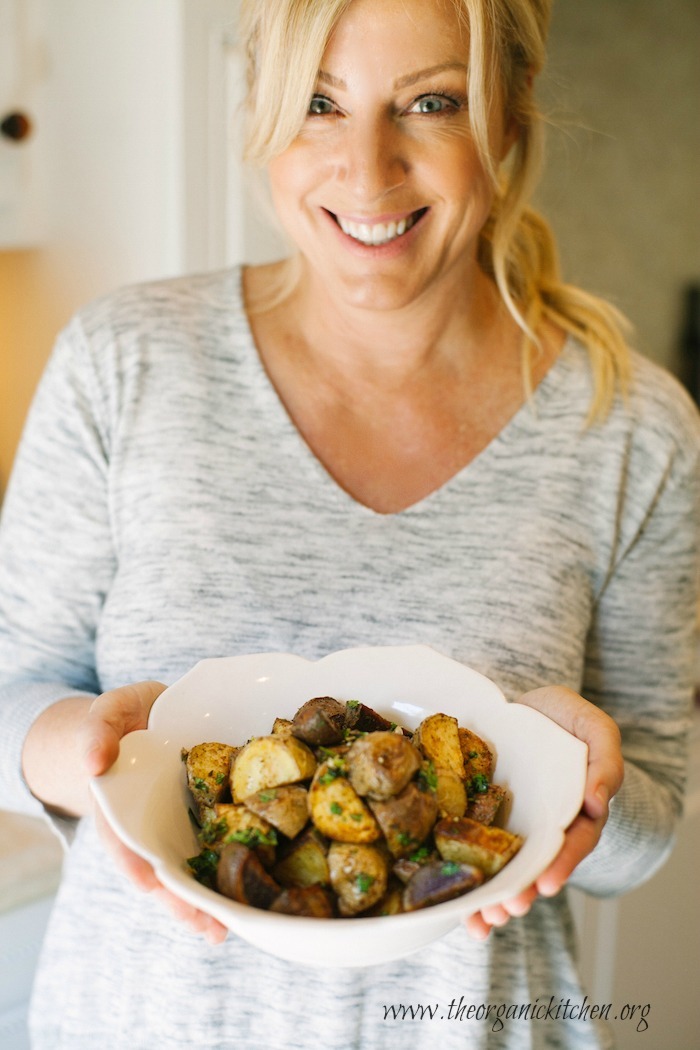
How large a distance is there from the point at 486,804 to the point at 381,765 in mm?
114

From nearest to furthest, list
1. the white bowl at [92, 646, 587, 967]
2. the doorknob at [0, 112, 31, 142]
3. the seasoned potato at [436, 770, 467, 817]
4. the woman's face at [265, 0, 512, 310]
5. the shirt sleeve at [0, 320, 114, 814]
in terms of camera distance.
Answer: the white bowl at [92, 646, 587, 967]
the seasoned potato at [436, 770, 467, 817]
the woman's face at [265, 0, 512, 310]
the shirt sleeve at [0, 320, 114, 814]
the doorknob at [0, 112, 31, 142]

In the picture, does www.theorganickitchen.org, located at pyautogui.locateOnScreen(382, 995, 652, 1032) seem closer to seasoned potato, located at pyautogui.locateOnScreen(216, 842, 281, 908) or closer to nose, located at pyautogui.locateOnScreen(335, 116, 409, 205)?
seasoned potato, located at pyautogui.locateOnScreen(216, 842, 281, 908)

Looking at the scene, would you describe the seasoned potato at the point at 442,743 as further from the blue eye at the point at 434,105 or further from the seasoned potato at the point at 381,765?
the blue eye at the point at 434,105

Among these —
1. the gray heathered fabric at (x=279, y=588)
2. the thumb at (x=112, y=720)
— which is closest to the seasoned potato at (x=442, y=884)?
the thumb at (x=112, y=720)

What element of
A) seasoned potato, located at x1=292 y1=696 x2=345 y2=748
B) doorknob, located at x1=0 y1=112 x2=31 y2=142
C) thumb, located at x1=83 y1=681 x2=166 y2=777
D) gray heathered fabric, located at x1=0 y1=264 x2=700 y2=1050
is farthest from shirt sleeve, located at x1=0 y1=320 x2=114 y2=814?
doorknob, located at x1=0 y1=112 x2=31 y2=142

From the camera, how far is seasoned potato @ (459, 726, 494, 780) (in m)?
0.77

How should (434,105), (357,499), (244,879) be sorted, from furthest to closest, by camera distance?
1. (357,499)
2. (434,105)
3. (244,879)

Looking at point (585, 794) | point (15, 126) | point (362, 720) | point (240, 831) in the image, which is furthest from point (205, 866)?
point (15, 126)

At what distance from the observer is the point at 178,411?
106 cm

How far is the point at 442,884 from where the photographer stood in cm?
64

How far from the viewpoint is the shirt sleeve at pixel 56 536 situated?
1.04m

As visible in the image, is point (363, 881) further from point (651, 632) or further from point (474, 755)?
point (651, 632)

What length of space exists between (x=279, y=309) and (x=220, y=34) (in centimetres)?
87

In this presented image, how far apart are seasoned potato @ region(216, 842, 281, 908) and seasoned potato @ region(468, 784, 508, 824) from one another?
0.50ft
